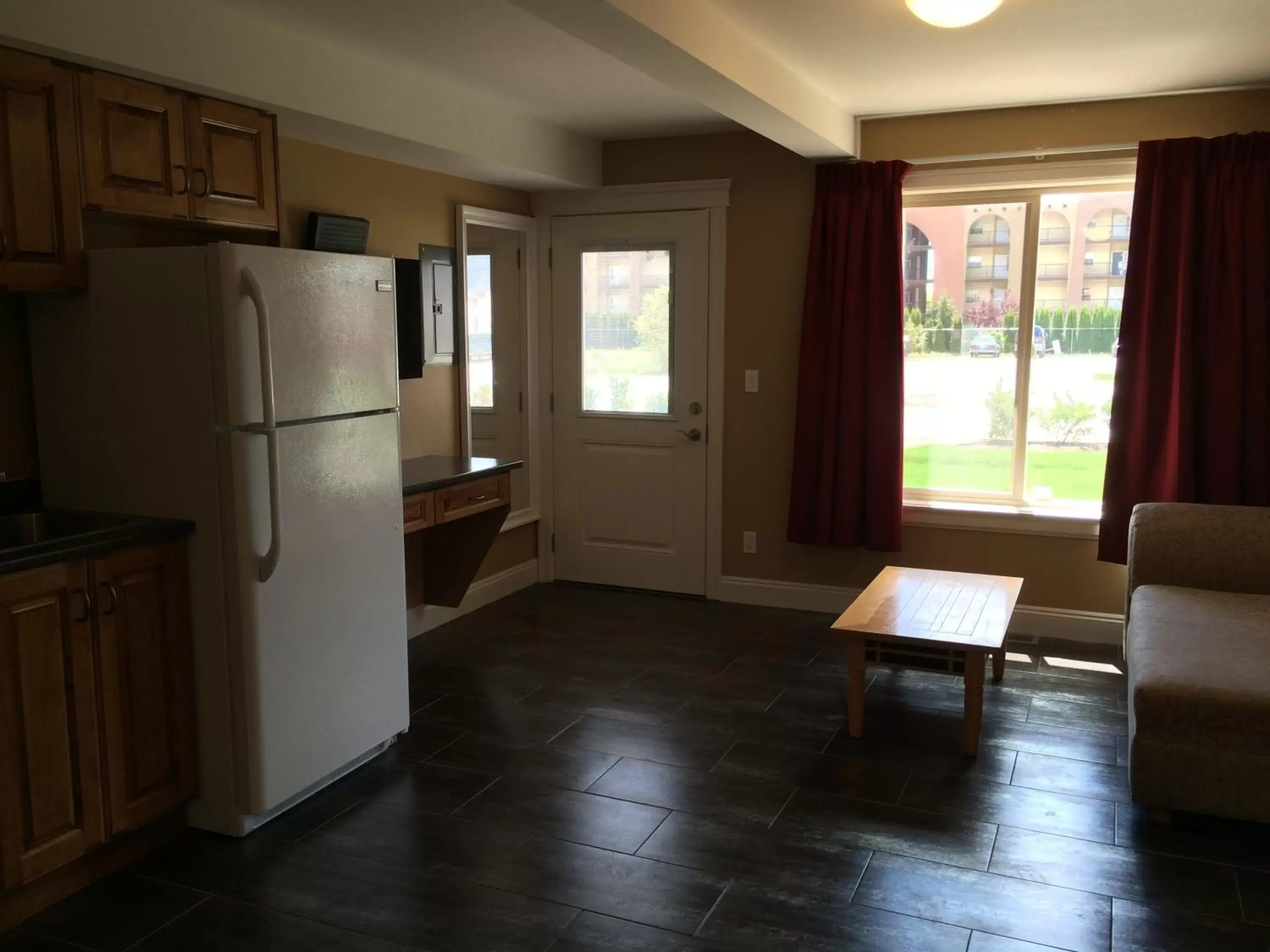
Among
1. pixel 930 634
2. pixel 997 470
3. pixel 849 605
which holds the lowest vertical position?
pixel 849 605

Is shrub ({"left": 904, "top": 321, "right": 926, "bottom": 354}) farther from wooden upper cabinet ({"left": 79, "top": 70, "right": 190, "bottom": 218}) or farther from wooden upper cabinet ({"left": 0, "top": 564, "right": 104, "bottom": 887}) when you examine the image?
wooden upper cabinet ({"left": 0, "top": 564, "right": 104, "bottom": 887})

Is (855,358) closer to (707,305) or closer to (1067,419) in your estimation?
(707,305)

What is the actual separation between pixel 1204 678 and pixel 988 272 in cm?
249

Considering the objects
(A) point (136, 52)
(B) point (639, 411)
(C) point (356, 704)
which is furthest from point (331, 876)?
(B) point (639, 411)

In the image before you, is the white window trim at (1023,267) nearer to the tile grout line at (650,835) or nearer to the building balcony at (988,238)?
the building balcony at (988,238)

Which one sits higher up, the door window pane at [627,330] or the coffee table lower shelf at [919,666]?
the door window pane at [627,330]

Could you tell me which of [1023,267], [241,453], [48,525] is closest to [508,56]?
[241,453]

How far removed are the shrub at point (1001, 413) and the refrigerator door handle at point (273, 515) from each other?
3426 mm

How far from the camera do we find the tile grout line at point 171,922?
92.9 inches

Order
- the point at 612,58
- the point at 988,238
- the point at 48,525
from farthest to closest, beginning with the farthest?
the point at 988,238
the point at 612,58
the point at 48,525

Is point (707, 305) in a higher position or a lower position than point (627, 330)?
higher

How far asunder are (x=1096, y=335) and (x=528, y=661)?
9.77 feet

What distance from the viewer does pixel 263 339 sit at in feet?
8.77

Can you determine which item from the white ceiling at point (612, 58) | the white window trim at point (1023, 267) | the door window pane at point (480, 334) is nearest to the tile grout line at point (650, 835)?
the white ceiling at point (612, 58)
